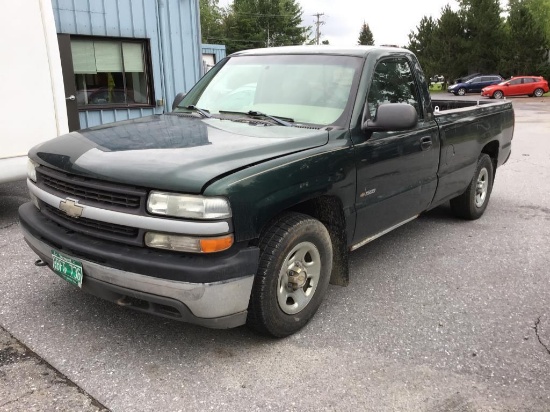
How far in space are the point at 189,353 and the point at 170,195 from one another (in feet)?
3.47

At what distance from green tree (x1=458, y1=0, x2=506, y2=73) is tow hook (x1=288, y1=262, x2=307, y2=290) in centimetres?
5075

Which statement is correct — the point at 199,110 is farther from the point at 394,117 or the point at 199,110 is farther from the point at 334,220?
the point at 394,117

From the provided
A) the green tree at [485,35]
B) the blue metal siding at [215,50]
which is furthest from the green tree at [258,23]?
the blue metal siding at [215,50]

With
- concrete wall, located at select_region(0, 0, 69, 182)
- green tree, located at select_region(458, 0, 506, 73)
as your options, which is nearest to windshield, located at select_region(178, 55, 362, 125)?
concrete wall, located at select_region(0, 0, 69, 182)

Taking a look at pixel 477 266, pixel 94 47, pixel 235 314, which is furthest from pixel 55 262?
pixel 94 47

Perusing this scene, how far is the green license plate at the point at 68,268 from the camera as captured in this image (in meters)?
2.96

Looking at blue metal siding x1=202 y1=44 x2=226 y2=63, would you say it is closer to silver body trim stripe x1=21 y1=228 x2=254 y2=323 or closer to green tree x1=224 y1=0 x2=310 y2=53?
silver body trim stripe x1=21 y1=228 x2=254 y2=323

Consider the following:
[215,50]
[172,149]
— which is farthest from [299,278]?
[215,50]

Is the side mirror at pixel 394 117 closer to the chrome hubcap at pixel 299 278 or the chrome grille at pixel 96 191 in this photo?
the chrome hubcap at pixel 299 278

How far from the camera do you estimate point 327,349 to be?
319cm

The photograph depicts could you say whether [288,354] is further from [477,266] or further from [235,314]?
[477,266]

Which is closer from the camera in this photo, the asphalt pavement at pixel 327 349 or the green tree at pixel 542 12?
the asphalt pavement at pixel 327 349

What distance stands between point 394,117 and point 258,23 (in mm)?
64390

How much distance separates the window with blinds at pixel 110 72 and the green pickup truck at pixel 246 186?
19.6 feet
